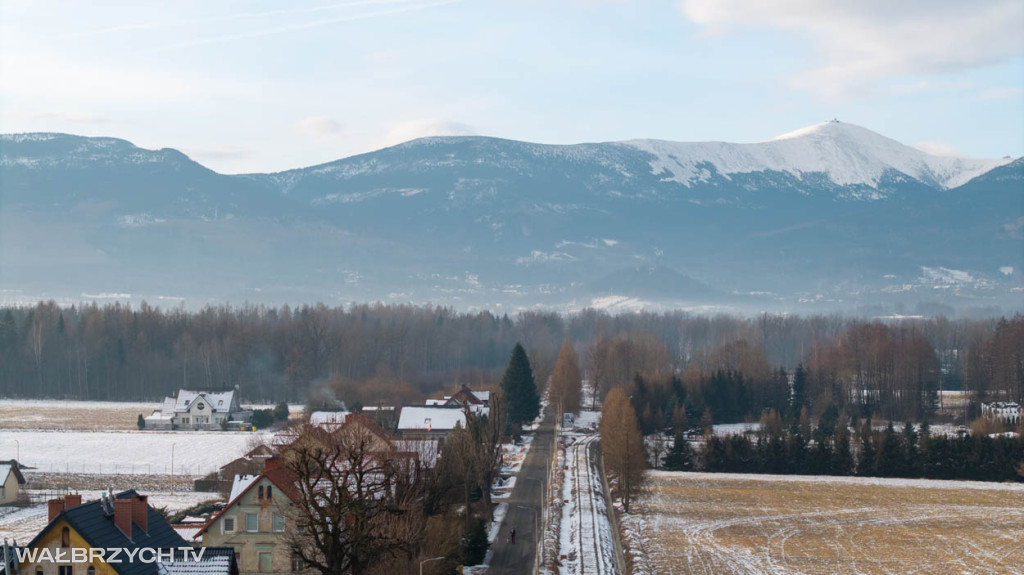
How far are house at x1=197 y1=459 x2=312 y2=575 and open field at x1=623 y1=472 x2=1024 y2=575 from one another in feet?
42.1

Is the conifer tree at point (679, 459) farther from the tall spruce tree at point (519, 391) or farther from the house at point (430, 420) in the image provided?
the tall spruce tree at point (519, 391)

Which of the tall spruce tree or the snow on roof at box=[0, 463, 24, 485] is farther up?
the tall spruce tree

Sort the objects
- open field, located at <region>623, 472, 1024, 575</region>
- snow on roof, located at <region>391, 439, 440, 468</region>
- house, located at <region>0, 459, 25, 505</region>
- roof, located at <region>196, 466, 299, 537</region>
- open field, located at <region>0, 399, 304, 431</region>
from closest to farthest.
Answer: roof, located at <region>196, 466, 299, 537</region>
open field, located at <region>623, 472, 1024, 575</region>
snow on roof, located at <region>391, 439, 440, 468</region>
house, located at <region>0, 459, 25, 505</region>
open field, located at <region>0, 399, 304, 431</region>

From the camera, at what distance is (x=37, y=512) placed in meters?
51.8

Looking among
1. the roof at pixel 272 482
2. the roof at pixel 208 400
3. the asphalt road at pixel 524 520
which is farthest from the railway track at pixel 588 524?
the roof at pixel 208 400

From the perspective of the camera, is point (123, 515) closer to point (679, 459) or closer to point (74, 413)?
point (679, 459)

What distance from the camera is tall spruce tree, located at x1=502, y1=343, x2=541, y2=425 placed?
84.6m

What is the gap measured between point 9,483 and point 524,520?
25.0m

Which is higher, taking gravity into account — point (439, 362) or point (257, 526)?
point (439, 362)

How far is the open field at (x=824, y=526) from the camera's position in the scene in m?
42.6

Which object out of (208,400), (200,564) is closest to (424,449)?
(200,564)

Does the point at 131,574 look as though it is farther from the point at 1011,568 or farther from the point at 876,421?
the point at 876,421

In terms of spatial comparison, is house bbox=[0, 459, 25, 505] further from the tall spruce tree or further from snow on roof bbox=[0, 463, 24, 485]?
the tall spruce tree

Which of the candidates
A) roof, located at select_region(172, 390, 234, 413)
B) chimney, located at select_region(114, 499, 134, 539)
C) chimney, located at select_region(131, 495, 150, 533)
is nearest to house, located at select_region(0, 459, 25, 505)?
chimney, located at select_region(131, 495, 150, 533)
